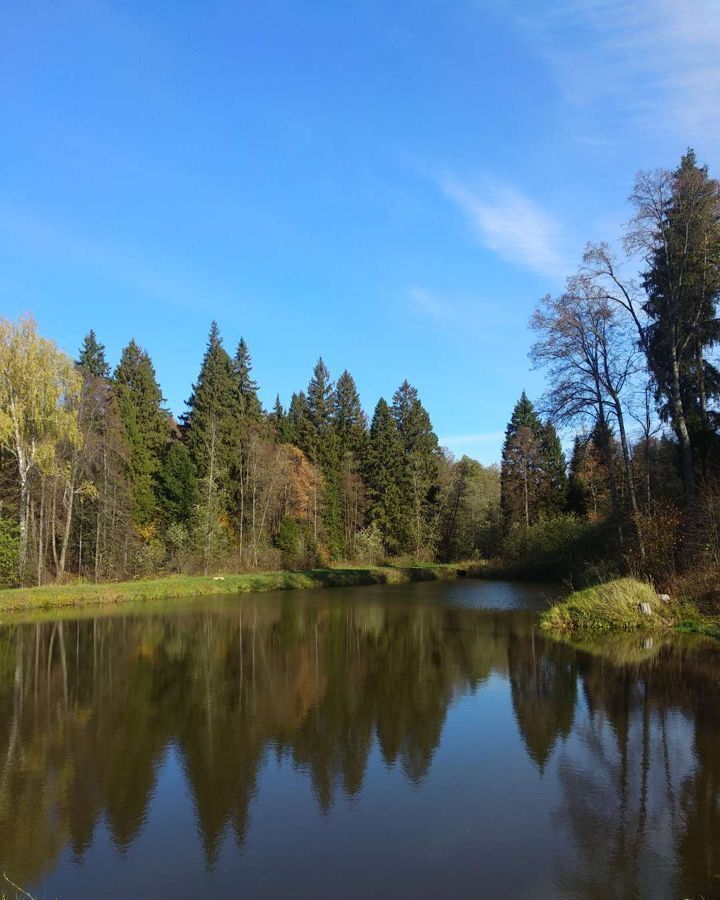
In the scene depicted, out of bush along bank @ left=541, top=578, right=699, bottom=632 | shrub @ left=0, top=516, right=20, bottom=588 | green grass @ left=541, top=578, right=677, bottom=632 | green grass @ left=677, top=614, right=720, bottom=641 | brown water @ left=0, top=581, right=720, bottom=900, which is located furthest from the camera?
shrub @ left=0, top=516, right=20, bottom=588

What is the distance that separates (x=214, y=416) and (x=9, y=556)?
22098 millimetres

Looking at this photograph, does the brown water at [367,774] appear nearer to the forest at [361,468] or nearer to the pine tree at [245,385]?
the forest at [361,468]

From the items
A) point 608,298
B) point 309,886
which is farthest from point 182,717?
point 608,298

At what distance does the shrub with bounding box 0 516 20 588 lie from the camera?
28.9 m

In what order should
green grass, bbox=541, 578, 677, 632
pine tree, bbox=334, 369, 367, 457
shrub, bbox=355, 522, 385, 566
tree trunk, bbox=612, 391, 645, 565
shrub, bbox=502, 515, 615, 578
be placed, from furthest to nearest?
pine tree, bbox=334, 369, 367, 457, shrub, bbox=355, 522, 385, 566, shrub, bbox=502, 515, 615, 578, tree trunk, bbox=612, 391, 645, 565, green grass, bbox=541, 578, 677, 632

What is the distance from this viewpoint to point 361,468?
62125 millimetres

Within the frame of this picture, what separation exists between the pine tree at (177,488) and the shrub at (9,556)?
14859mm

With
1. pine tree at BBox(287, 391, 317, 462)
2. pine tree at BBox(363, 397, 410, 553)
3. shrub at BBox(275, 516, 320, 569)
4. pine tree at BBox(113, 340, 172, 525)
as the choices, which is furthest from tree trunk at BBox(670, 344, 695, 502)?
pine tree at BBox(287, 391, 317, 462)

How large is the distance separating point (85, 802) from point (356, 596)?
27.5 m

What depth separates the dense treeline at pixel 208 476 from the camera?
99.9 ft

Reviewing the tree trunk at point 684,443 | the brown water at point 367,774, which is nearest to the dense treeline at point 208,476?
the brown water at point 367,774

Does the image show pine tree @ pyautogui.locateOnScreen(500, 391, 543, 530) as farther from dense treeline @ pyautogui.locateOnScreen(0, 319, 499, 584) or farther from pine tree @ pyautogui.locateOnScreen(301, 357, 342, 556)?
pine tree @ pyautogui.locateOnScreen(301, 357, 342, 556)

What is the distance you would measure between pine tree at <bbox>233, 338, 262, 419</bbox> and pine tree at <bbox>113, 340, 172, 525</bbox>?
6.53 m

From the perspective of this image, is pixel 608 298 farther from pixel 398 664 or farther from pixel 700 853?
pixel 700 853
